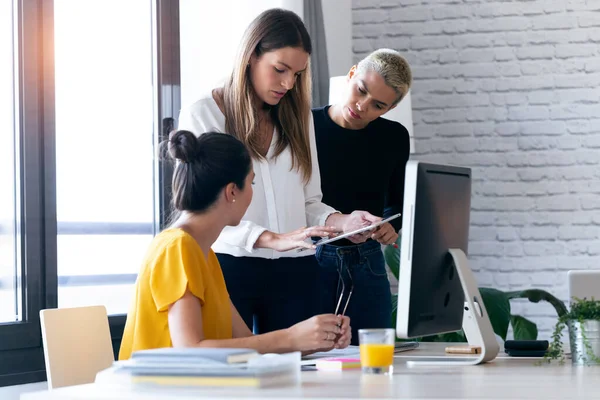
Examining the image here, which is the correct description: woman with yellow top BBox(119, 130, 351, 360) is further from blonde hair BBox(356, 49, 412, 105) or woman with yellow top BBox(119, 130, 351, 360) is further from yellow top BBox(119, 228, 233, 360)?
blonde hair BBox(356, 49, 412, 105)

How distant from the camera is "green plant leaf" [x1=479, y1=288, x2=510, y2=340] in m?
3.62

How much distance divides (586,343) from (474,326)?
0.24 metres

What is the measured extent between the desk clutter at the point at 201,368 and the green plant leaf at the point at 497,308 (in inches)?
95.9

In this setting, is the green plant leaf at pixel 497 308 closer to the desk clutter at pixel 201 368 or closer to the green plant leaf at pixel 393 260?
the green plant leaf at pixel 393 260

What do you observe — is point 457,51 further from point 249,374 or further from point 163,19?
point 249,374

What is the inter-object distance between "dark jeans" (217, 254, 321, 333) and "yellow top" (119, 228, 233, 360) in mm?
362

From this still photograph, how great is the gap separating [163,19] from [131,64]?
0.83ft

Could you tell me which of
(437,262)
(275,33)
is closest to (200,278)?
(437,262)

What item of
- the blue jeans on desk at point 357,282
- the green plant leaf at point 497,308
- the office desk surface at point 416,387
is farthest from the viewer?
the green plant leaf at point 497,308

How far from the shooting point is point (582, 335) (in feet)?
6.14

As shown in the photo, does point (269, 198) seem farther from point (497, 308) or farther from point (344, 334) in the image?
point (497, 308)

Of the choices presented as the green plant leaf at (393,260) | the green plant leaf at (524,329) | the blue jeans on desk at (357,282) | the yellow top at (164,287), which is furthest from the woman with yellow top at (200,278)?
the green plant leaf at (524,329)

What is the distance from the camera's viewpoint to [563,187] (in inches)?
167

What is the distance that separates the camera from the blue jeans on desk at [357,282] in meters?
2.45
